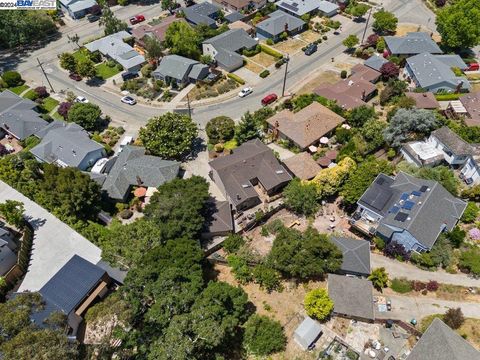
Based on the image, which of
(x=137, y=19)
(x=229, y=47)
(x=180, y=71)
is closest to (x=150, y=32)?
(x=137, y=19)

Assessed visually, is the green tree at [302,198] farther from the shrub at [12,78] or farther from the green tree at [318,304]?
the shrub at [12,78]

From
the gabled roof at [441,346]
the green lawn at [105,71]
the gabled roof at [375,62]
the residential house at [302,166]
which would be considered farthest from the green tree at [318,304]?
the green lawn at [105,71]

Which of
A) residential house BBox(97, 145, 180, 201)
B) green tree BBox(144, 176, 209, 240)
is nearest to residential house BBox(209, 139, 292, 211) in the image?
green tree BBox(144, 176, 209, 240)

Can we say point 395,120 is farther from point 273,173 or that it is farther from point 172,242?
point 172,242

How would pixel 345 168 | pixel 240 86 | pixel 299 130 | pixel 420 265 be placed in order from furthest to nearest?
pixel 240 86, pixel 299 130, pixel 345 168, pixel 420 265

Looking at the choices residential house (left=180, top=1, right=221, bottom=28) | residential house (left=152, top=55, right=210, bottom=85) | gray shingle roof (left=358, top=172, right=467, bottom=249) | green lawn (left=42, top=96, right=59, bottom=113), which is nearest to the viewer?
gray shingle roof (left=358, top=172, right=467, bottom=249)

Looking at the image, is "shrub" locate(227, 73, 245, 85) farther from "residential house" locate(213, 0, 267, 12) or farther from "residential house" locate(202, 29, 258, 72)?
"residential house" locate(213, 0, 267, 12)

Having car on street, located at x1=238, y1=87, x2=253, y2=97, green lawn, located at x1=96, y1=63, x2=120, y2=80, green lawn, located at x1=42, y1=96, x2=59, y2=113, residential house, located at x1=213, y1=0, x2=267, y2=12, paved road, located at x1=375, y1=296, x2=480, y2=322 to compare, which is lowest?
green lawn, located at x1=42, y1=96, x2=59, y2=113

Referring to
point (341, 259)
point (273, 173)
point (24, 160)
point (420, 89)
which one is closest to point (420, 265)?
point (341, 259)
